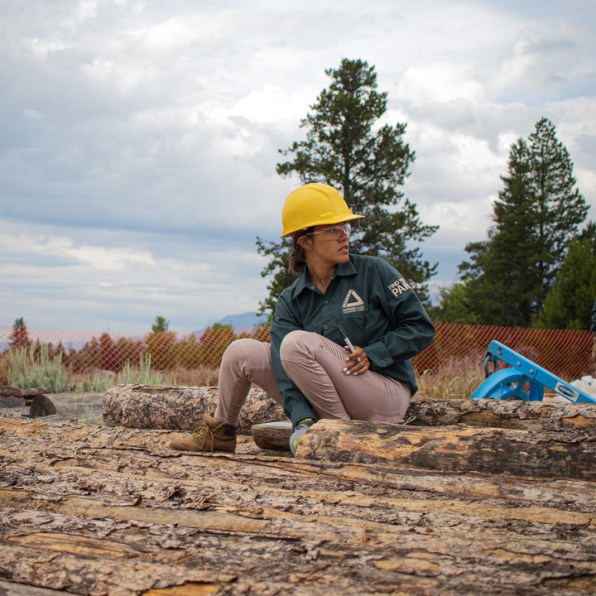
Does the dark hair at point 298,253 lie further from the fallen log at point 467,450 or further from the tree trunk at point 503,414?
the fallen log at point 467,450

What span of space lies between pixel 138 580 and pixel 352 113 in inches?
A: 968

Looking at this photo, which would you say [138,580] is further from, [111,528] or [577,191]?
[577,191]

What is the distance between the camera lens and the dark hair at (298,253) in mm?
4008

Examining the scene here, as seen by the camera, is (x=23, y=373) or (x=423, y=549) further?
(x=23, y=373)

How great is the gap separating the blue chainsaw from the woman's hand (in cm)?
140

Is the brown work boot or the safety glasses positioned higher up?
the safety glasses

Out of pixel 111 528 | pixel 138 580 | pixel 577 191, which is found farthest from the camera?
pixel 577 191

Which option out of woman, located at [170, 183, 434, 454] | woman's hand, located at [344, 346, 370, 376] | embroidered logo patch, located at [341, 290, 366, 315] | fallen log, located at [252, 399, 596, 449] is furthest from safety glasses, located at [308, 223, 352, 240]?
fallen log, located at [252, 399, 596, 449]

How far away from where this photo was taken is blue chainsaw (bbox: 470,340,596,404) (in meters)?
4.79

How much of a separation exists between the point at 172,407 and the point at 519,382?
243 centimetres

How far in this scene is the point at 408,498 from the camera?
8.45 feet

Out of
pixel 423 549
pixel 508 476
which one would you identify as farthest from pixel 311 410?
pixel 423 549

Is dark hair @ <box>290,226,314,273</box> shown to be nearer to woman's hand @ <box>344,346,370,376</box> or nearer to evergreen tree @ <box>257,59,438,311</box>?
woman's hand @ <box>344,346,370,376</box>

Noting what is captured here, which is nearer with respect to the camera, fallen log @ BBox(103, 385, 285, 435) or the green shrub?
fallen log @ BBox(103, 385, 285, 435)
